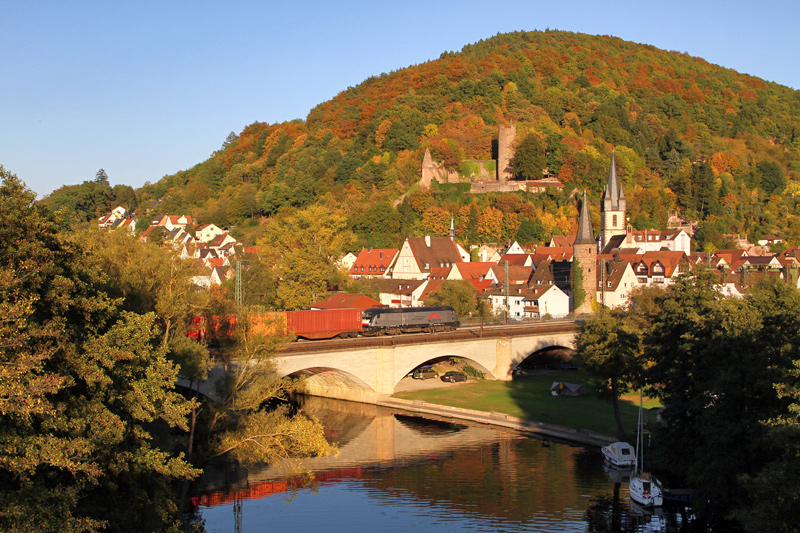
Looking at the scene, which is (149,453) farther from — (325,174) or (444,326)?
(325,174)

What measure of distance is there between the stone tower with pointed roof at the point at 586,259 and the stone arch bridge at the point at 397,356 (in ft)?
52.5

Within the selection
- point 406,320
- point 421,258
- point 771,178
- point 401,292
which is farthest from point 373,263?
point 771,178

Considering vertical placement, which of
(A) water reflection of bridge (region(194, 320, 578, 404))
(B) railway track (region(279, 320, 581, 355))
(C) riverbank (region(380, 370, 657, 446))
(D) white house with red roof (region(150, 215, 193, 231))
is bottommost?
(C) riverbank (region(380, 370, 657, 446))

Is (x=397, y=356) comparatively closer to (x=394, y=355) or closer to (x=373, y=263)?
(x=394, y=355)

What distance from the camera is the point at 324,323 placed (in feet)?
167

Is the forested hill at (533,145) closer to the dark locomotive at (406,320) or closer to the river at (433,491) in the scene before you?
the dark locomotive at (406,320)

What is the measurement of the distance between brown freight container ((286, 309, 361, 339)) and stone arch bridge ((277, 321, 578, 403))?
2.67 metres

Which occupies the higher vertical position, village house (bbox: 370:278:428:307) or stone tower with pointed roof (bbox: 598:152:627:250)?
stone tower with pointed roof (bbox: 598:152:627:250)

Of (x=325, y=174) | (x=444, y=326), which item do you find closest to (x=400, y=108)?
(x=325, y=174)

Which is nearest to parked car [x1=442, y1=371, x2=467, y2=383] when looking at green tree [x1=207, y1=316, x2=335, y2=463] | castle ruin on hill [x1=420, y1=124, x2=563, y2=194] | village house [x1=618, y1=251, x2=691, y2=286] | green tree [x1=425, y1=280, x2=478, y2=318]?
green tree [x1=425, y1=280, x2=478, y2=318]

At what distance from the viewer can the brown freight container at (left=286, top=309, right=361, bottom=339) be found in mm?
49416

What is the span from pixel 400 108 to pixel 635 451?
113512 millimetres

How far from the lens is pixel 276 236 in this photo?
71.4 meters

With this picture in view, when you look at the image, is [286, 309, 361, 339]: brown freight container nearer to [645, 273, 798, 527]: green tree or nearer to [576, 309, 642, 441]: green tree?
[576, 309, 642, 441]: green tree
